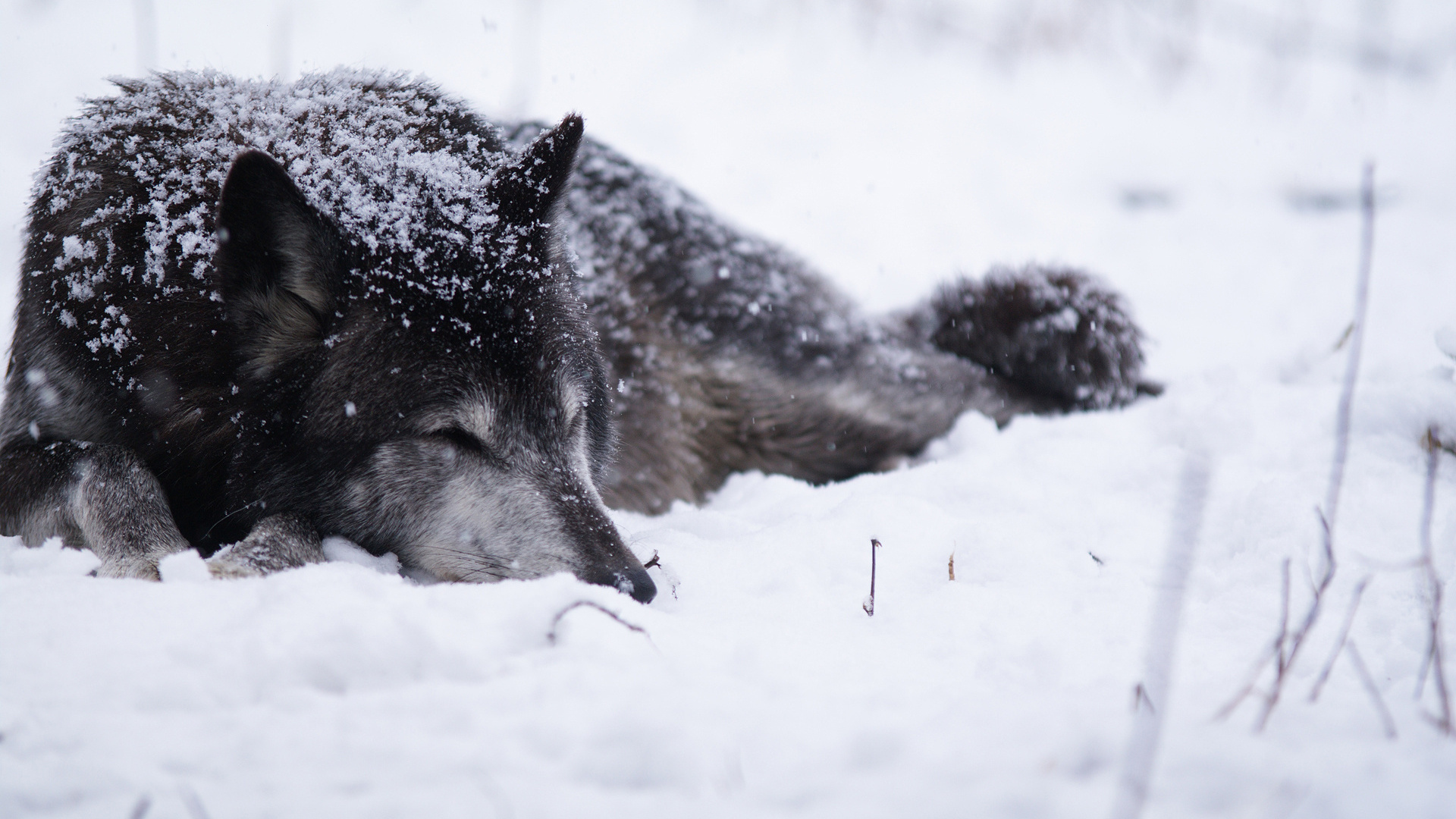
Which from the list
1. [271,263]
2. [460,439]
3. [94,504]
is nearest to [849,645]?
[460,439]

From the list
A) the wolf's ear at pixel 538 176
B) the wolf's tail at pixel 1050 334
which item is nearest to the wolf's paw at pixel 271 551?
the wolf's ear at pixel 538 176

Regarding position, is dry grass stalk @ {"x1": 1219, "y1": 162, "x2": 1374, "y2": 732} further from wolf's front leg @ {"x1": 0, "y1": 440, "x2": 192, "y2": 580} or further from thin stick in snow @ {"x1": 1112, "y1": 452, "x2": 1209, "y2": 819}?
wolf's front leg @ {"x1": 0, "y1": 440, "x2": 192, "y2": 580}

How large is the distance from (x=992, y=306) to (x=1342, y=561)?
7.74 feet

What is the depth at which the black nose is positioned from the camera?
1.96 meters

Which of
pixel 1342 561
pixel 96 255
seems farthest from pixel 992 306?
pixel 96 255

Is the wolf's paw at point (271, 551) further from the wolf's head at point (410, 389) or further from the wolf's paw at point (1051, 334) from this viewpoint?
the wolf's paw at point (1051, 334)

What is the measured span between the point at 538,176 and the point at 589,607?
1.38 meters

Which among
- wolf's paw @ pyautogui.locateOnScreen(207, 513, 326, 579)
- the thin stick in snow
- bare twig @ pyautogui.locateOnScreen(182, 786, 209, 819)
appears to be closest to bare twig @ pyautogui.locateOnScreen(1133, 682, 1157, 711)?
the thin stick in snow

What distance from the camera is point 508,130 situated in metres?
3.85

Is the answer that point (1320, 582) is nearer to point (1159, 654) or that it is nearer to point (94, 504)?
point (1159, 654)

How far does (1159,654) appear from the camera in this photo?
173cm

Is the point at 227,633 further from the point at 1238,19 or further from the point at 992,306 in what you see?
the point at 1238,19

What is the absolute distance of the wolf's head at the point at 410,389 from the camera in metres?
2.12

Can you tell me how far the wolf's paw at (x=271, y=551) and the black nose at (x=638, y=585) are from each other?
813mm
